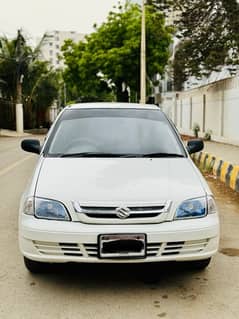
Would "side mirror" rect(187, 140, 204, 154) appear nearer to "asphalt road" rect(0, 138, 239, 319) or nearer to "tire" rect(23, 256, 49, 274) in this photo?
"asphalt road" rect(0, 138, 239, 319)

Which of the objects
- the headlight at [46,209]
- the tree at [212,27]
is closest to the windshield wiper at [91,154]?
the headlight at [46,209]

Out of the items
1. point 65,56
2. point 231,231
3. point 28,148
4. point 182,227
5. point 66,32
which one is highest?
point 66,32

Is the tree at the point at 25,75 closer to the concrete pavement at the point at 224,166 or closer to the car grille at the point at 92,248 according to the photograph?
the concrete pavement at the point at 224,166

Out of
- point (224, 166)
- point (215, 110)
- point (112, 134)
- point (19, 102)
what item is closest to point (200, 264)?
point (112, 134)

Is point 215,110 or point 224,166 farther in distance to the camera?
point 215,110

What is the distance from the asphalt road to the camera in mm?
3482

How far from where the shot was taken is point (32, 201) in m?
3.79

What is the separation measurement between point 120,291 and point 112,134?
1822 millimetres

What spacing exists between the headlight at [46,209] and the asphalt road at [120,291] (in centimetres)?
69

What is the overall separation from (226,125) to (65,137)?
49.9 ft

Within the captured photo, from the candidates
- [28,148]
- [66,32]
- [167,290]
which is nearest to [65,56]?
[28,148]

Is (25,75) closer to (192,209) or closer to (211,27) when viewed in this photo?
(211,27)

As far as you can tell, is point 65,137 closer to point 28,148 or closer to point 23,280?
point 28,148

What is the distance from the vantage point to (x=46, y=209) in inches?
147
